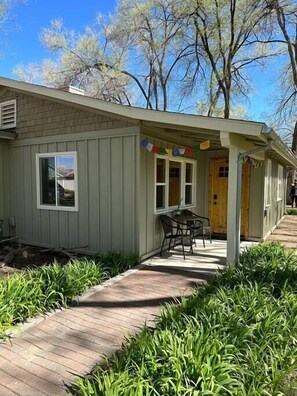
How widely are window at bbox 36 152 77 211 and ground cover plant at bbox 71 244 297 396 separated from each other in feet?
13.2

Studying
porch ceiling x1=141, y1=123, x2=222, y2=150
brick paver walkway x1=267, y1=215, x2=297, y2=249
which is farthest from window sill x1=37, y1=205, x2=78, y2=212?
brick paver walkway x1=267, y1=215, x2=297, y2=249

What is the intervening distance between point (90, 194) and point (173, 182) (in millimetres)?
2155

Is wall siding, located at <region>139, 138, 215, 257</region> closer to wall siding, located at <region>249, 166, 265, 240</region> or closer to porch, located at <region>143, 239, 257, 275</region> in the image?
porch, located at <region>143, 239, 257, 275</region>

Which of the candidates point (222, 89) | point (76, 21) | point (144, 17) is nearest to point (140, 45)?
point (144, 17)

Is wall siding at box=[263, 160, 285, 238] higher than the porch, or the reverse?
wall siding at box=[263, 160, 285, 238]

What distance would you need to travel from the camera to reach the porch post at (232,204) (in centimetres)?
512

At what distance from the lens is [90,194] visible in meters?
6.37

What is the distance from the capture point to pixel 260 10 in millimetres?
15562

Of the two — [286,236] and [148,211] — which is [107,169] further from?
[286,236]

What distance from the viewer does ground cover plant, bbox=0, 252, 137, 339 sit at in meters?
3.35

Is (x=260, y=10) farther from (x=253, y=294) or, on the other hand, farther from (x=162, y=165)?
(x=253, y=294)

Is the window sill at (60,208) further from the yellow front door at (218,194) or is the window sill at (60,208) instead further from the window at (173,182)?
the yellow front door at (218,194)

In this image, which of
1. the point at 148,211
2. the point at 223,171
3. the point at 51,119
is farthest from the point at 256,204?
the point at 51,119

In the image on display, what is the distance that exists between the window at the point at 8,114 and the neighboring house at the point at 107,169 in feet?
0.08
